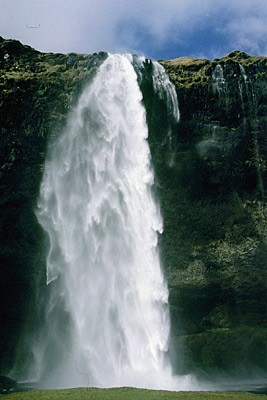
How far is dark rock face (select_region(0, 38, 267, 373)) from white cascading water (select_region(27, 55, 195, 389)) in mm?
771

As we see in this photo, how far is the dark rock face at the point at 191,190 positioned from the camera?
1888cm

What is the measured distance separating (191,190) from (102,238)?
5.16 m

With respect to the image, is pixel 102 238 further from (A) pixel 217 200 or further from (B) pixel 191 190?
(A) pixel 217 200

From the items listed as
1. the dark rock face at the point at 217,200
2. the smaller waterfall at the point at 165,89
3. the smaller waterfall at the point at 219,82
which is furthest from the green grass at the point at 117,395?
the smaller waterfall at the point at 219,82

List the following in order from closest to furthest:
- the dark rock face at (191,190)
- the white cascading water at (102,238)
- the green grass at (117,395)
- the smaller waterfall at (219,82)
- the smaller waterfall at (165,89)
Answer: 1. the green grass at (117,395)
2. the white cascading water at (102,238)
3. the dark rock face at (191,190)
4. the smaller waterfall at (165,89)
5. the smaller waterfall at (219,82)

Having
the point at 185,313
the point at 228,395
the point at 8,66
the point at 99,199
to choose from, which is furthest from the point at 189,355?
the point at 8,66

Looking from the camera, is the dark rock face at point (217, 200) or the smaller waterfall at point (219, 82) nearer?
the dark rock face at point (217, 200)

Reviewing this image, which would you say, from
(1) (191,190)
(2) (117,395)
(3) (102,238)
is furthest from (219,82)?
(2) (117,395)

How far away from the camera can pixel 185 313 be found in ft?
64.8

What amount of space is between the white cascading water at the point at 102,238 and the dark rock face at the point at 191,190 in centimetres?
77

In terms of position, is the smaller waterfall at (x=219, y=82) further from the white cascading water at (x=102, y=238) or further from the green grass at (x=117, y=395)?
the green grass at (x=117, y=395)

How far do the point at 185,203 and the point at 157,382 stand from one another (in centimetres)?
861

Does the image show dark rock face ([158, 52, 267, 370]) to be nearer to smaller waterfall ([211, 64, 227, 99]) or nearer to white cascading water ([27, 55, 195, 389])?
smaller waterfall ([211, 64, 227, 99])

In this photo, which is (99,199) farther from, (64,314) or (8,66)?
(8,66)
